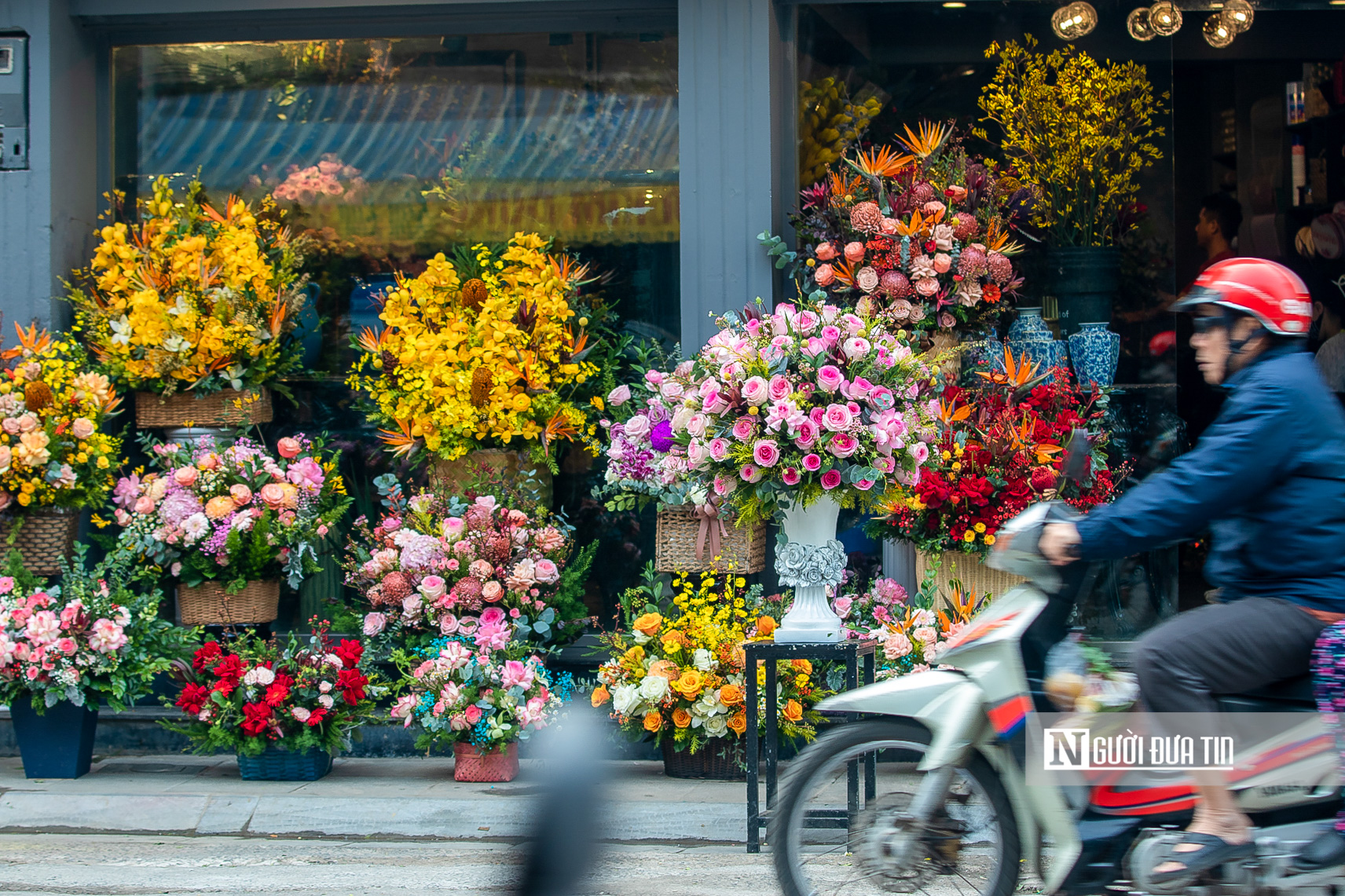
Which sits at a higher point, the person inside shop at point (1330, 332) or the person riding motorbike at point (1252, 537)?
the person inside shop at point (1330, 332)

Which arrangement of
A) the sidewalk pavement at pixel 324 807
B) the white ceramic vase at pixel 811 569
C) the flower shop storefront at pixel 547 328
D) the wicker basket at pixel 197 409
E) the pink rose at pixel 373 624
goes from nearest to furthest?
the white ceramic vase at pixel 811 569
the sidewalk pavement at pixel 324 807
the flower shop storefront at pixel 547 328
the pink rose at pixel 373 624
the wicker basket at pixel 197 409

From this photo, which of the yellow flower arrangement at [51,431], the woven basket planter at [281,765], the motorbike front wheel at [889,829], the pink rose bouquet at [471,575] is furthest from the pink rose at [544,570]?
the motorbike front wheel at [889,829]

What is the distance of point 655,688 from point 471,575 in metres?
0.97

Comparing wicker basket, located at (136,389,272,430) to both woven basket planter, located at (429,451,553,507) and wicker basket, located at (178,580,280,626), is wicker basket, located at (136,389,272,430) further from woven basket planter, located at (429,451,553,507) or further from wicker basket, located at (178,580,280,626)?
woven basket planter, located at (429,451,553,507)

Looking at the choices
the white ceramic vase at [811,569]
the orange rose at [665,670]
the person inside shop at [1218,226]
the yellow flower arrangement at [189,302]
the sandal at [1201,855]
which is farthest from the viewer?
the person inside shop at [1218,226]

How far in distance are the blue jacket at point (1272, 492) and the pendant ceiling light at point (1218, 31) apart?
13.5ft

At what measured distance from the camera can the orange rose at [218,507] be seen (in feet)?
18.8

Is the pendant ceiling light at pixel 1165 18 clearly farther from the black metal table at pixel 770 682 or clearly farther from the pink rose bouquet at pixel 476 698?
the pink rose bouquet at pixel 476 698

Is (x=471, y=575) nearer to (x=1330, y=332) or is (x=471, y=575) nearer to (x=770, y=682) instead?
(x=770, y=682)

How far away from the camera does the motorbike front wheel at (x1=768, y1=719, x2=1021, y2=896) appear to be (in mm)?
3348

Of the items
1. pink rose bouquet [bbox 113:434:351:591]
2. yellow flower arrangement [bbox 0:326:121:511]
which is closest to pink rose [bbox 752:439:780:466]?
pink rose bouquet [bbox 113:434:351:591]

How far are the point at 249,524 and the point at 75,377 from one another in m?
1.04

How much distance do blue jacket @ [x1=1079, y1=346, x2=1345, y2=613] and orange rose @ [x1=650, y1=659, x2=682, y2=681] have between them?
247 cm

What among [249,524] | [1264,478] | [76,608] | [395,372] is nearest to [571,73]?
[395,372]
